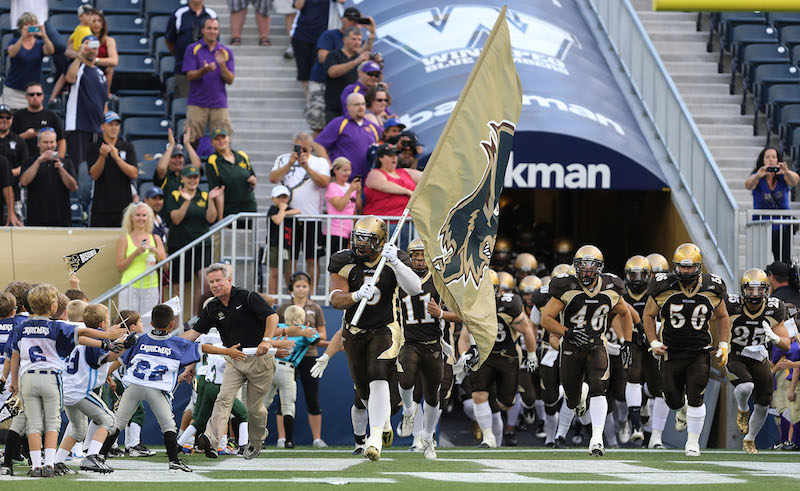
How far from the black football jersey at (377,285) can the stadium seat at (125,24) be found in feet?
31.1

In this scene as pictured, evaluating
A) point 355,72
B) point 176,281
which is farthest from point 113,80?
point 176,281

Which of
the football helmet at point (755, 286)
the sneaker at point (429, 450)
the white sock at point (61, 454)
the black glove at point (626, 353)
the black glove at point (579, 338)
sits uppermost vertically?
the football helmet at point (755, 286)

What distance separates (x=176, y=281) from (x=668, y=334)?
5.03 meters

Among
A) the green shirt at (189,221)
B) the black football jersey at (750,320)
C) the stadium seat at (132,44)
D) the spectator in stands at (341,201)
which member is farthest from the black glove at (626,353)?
the stadium seat at (132,44)

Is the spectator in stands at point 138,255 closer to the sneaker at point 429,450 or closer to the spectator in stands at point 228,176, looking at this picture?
the spectator in stands at point 228,176

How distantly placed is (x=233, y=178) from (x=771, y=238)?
19.0 feet

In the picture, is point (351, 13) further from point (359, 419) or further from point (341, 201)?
point (359, 419)

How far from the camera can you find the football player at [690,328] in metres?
12.8

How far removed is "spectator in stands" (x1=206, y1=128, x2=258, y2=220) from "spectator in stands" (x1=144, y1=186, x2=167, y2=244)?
0.64 metres

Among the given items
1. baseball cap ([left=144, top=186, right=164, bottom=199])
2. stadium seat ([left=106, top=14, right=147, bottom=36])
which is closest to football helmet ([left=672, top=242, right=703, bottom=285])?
baseball cap ([left=144, top=186, right=164, bottom=199])

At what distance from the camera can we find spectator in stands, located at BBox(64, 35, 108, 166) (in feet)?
51.6

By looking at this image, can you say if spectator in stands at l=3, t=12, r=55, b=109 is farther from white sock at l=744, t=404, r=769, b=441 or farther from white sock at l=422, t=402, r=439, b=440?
white sock at l=744, t=404, r=769, b=441

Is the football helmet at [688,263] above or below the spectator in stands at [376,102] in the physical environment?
below

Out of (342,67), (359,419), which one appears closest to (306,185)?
(342,67)
